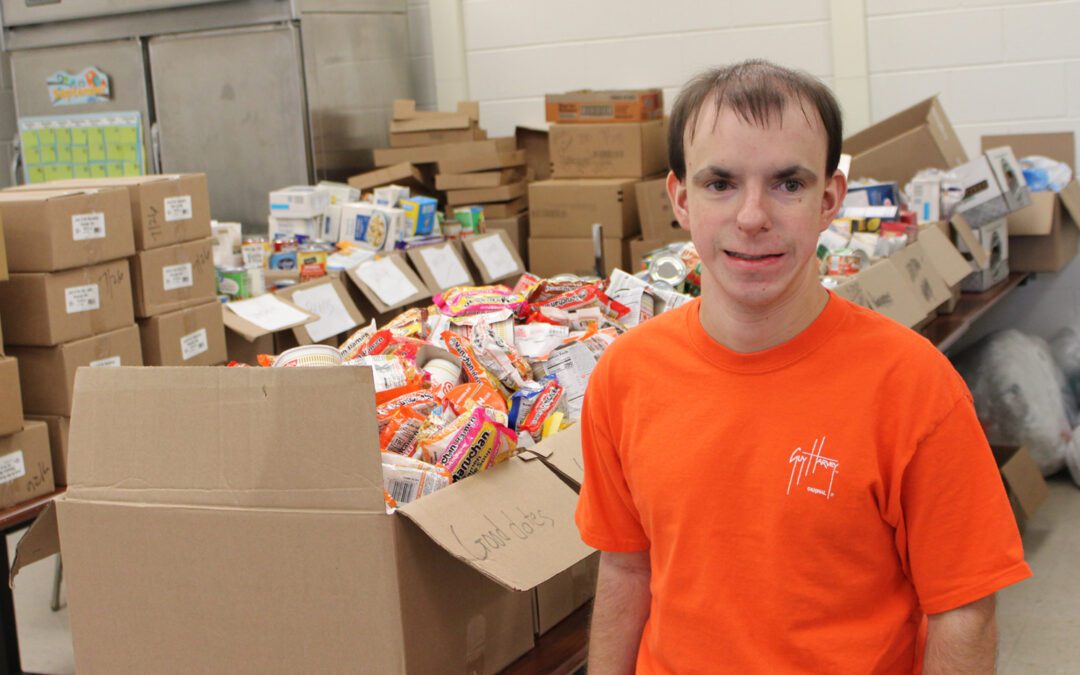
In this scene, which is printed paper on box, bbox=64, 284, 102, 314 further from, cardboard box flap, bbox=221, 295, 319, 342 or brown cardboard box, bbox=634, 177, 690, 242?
brown cardboard box, bbox=634, 177, 690, 242

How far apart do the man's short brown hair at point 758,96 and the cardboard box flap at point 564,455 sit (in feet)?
2.00

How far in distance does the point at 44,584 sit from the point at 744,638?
334cm

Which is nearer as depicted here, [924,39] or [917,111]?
[917,111]

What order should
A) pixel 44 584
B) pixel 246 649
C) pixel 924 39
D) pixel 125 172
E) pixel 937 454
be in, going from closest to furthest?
pixel 937 454 < pixel 246 649 < pixel 44 584 < pixel 924 39 < pixel 125 172

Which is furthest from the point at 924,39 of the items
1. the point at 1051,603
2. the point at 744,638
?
the point at 744,638

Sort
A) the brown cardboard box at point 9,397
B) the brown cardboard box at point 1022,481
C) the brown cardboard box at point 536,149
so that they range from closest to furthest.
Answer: the brown cardboard box at point 9,397
the brown cardboard box at point 1022,481
the brown cardboard box at point 536,149

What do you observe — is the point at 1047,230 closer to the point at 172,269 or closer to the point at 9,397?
the point at 172,269

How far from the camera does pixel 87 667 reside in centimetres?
161

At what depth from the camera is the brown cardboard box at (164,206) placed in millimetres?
2803

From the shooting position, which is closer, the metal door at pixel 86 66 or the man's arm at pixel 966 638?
the man's arm at pixel 966 638

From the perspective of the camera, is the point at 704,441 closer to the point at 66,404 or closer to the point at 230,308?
the point at 66,404

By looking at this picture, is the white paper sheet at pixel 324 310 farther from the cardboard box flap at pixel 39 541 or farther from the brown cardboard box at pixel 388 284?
the cardboard box flap at pixel 39 541

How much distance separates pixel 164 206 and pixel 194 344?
352 millimetres

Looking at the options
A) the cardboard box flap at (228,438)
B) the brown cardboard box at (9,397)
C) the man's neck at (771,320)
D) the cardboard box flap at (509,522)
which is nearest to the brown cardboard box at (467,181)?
the brown cardboard box at (9,397)
